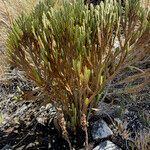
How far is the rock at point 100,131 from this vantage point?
265 centimetres

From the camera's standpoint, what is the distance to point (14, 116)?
120 inches

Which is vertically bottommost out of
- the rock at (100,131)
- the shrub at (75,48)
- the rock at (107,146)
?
the rock at (107,146)

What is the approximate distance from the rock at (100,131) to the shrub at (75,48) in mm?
133

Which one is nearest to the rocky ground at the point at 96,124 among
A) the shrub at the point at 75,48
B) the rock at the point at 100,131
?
the rock at the point at 100,131

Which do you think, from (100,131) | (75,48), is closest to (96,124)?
(100,131)

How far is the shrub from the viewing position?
2.40m

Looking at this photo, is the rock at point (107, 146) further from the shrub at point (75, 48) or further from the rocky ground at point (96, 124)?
the shrub at point (75, 48)

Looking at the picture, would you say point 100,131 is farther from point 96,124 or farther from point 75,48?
point 75,48

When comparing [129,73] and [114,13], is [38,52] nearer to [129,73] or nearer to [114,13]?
[114,13]

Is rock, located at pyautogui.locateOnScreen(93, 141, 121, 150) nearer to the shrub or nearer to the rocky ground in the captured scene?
the rocky ground

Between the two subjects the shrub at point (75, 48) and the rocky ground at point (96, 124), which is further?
the rocky ground at point (96, 124)

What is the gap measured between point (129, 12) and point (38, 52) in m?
0.69

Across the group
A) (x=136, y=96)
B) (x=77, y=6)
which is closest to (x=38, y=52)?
(x=77, y=6)

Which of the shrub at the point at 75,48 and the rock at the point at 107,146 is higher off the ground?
the shrub at the point at 75,48
